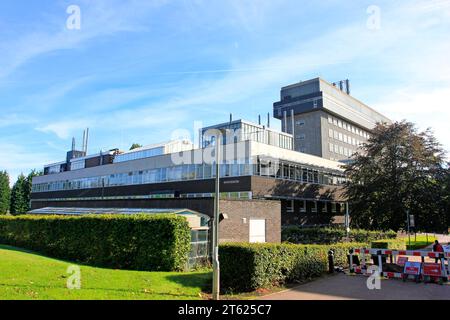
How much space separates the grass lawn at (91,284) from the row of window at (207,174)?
25.6 m

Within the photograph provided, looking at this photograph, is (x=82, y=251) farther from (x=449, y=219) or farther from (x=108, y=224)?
(x=449, y=219)

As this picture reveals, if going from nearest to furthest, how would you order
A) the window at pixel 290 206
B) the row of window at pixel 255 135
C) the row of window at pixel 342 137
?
the window at pixel 290 206 < the row of window at pixel 255 135 < the row of window at pixel 342 137

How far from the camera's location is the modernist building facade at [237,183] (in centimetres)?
2480

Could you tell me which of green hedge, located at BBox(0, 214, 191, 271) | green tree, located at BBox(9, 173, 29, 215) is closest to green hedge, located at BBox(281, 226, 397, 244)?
green hedge, located at BBox(0, 214, 191, 271)

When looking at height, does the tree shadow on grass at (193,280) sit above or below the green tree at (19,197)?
below

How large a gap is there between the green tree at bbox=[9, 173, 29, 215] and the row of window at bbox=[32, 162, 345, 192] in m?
41.2

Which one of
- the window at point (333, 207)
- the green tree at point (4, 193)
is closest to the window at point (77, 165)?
the green tree at point (4, 193)

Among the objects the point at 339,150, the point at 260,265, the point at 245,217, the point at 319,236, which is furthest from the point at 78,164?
the point at 260,265

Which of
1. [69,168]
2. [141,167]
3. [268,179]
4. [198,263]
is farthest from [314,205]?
[69,168]

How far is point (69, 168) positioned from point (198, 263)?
2482 inches

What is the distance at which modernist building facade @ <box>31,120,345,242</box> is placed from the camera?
24797 millimetres

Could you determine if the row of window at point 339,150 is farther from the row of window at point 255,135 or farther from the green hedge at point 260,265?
the green hedge at point 260,265

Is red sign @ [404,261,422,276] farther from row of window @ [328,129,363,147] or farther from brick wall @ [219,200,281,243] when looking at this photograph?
row of window @ [328,129,363,147]

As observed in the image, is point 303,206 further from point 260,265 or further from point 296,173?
point 260,265
